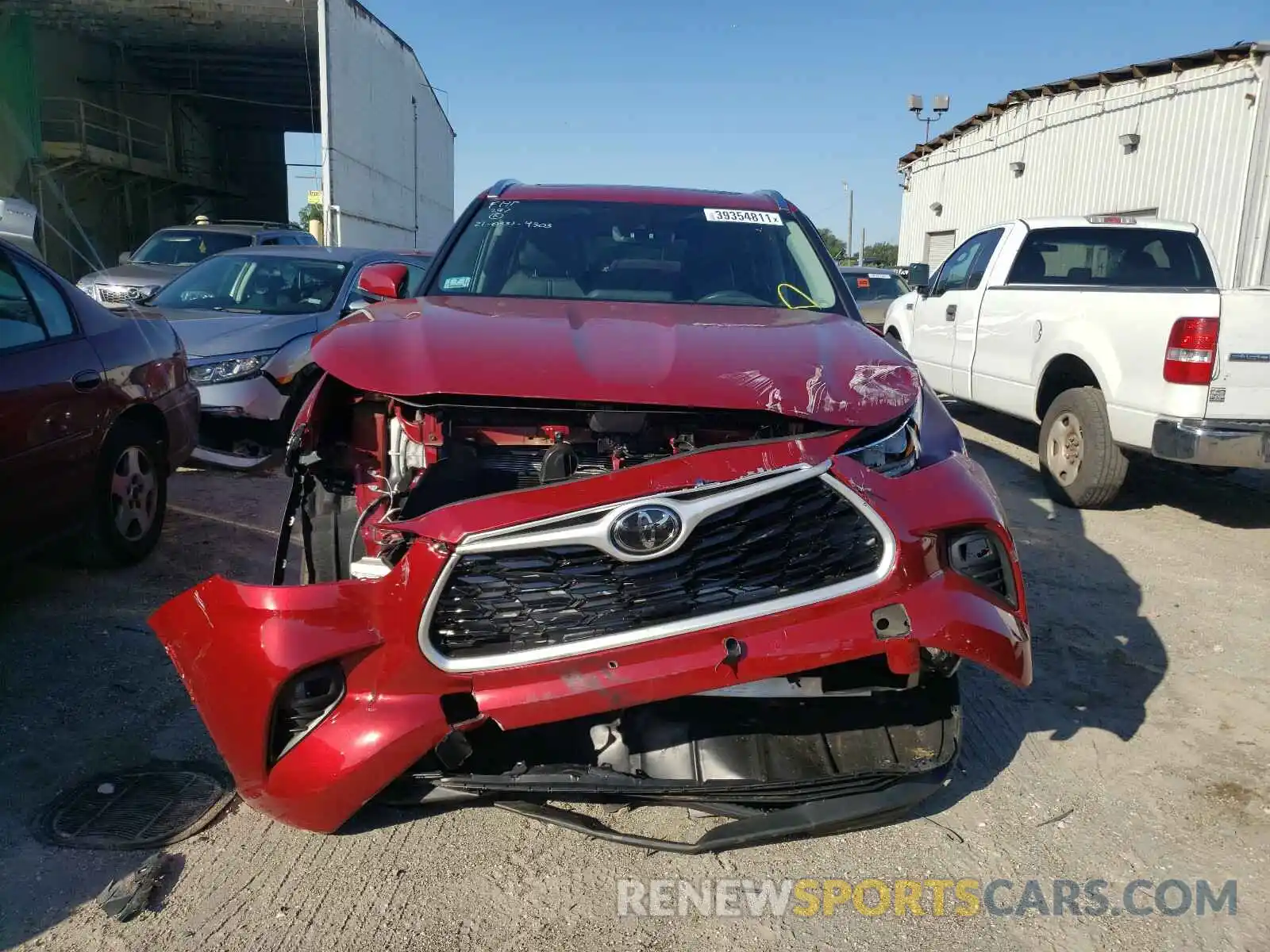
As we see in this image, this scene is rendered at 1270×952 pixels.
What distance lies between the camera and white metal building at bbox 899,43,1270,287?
37.8 ft

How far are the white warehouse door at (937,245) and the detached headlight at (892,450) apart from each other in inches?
742

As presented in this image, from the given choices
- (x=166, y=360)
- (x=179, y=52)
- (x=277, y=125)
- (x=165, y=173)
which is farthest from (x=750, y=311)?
(x=277, y=125)

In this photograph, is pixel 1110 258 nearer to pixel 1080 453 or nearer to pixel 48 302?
pixel 1080 453

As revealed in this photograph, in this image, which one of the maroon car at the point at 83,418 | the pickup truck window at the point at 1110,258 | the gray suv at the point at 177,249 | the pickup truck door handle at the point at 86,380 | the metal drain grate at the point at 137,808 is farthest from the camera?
the gray suv at the point at 177,249

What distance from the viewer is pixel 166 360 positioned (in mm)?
5039

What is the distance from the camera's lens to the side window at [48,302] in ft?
13.7

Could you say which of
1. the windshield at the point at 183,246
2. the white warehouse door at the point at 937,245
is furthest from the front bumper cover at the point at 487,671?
the white warehouse door at the point at 937,245

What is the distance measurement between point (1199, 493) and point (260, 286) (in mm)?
7224

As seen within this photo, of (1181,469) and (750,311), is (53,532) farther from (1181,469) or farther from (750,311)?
(1181,469)

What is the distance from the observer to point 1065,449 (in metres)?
6.45

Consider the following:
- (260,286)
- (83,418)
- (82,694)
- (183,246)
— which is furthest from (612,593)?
(183,246)

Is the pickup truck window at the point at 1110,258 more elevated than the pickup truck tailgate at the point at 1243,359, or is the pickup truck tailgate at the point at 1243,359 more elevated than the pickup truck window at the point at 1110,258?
the pickup truck window at the point at 1110,258

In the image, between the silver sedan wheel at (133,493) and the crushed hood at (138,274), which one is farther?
the crushed hood at (138,274)

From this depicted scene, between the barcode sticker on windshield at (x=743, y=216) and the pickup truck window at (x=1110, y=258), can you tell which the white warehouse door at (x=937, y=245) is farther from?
the barcode sticker on windshield at (x=743, y=216)
